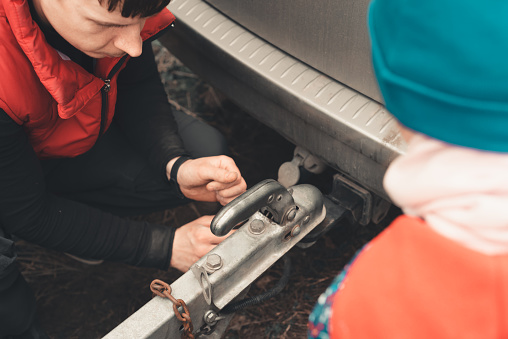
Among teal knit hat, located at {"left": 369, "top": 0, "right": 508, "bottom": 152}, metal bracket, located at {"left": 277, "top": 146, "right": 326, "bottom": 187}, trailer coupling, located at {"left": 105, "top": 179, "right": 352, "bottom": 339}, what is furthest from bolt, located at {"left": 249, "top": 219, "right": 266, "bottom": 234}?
teal knit hat, located at {"left": 369, "top": 0, "right": 508, "bottom": 152}

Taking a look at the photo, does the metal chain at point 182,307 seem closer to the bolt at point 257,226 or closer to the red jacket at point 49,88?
the bolt at point 257,226

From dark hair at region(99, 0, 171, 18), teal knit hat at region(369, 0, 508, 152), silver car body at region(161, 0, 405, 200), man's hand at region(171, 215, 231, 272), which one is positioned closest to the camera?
teal knit hat at region(369, 0, 508, 152)

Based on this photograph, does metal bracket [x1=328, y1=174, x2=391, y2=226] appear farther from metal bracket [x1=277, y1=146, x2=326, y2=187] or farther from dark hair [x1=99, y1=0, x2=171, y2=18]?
dark hair [x1=99, y1=0, x2=171, y2=18]

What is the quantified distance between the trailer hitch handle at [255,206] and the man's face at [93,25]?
436 mm

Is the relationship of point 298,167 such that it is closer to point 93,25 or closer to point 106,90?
point 106,90

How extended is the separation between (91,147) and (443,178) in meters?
1.34

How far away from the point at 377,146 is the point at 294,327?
73 centimetres

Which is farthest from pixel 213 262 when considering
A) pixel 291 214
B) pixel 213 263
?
pixel 291 214

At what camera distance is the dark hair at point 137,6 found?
1.15 metres

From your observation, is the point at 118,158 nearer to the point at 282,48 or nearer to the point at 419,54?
the point at 282,48

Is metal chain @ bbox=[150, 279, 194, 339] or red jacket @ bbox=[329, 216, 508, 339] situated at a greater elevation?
red jacket @ bbox=[329, 216, 508, 339]

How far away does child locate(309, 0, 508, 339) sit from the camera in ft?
2.09

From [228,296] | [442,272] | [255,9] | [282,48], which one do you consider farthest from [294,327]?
[442,272]

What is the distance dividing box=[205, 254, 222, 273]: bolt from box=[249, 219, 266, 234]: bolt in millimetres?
127
